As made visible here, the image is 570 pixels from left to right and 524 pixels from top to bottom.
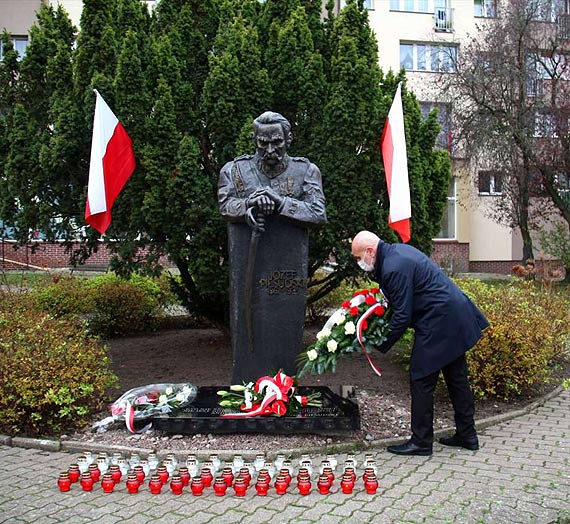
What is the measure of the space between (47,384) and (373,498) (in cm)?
295

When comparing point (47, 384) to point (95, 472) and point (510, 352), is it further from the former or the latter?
point (510, 352)

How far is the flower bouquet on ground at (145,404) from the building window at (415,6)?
24.2 m

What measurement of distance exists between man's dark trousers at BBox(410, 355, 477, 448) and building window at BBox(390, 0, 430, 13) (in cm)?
2410

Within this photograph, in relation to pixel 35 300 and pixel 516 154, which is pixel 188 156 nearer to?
pixel 35 300

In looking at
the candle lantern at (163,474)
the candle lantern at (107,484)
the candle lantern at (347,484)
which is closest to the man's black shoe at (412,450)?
the candle lantern at (347,484)

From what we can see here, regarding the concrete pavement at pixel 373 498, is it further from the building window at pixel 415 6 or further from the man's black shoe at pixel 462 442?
the building window at pixel 415 6

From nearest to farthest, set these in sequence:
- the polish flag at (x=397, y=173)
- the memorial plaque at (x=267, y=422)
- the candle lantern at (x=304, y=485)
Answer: the candle lantern at (x=304, y=485)
the memorial plaque at (x=267, y=422)
the polish flag at (x=397, y=173)

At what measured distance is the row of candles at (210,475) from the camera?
13.3 feet

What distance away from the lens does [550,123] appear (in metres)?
20.4

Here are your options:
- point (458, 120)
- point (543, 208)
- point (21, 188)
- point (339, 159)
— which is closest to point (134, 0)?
point (21, 188)

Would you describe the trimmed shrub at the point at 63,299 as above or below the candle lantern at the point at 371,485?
above

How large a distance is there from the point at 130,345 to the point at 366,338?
555 centimetres

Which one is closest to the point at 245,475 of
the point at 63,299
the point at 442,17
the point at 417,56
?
the point at 63,299

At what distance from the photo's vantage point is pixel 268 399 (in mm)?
5074
